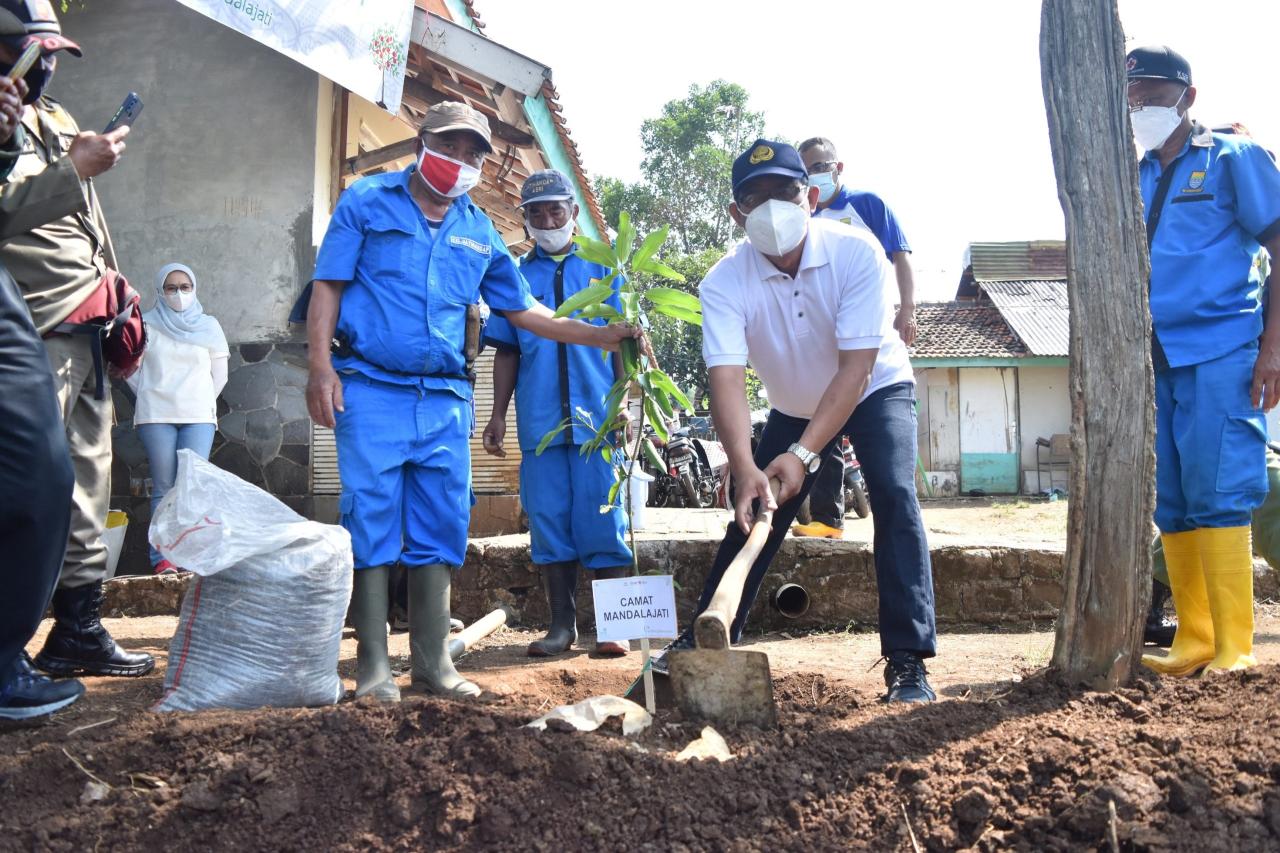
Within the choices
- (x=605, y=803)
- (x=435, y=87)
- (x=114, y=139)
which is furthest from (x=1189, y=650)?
(x=435, y=87)

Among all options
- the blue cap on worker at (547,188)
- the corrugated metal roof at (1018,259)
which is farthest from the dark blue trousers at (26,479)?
the corrugated metal roof at (1018,259)

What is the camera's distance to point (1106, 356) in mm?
2404

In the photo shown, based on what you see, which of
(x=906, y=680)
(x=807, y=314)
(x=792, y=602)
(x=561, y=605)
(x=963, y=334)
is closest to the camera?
(x=906, y=680)

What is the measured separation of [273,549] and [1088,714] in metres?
1.89

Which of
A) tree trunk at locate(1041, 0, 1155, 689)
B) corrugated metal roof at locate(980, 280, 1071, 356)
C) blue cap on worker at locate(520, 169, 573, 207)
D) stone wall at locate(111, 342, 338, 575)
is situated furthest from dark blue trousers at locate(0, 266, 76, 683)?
corrugated metal roof at locate(980, 280, 1071, 356)

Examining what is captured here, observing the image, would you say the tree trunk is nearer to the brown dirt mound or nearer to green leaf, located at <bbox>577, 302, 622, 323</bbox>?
the brown dirt mound

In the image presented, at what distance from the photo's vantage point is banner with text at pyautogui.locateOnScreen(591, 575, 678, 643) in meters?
2.73

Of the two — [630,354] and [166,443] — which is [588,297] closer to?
[630,354]

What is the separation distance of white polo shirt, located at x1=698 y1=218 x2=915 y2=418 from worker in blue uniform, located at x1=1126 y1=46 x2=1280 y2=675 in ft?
2.59

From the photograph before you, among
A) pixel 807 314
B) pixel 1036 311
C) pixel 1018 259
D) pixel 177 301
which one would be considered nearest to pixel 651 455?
pixel 807 314

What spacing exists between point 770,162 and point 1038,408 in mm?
17023

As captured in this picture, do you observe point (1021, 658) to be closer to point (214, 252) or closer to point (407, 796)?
point (407, 796)

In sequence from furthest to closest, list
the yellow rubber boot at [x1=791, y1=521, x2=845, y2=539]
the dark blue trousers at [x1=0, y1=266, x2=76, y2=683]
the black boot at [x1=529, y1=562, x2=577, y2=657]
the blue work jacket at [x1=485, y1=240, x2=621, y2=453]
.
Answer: the yellow rubber boot at [x1=791, y1=521, x2=845, y2=539], the blue work jacket at [x1=485, y1=240, x2=621, y2=453], the black boot at [x1=529, y1=562, x2=577, y2=657], the dark blue trousers at [x1=0, y1=266, x2=76, y2=683]

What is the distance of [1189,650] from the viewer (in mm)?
3023
